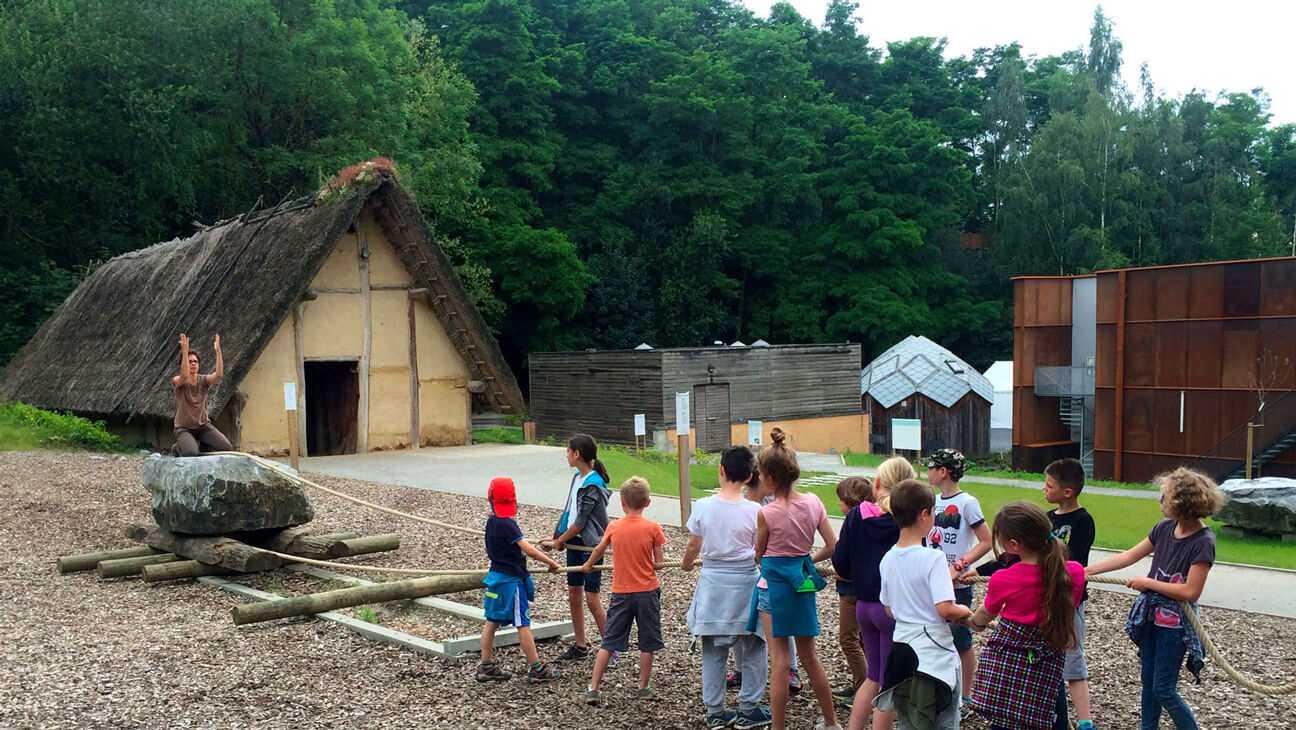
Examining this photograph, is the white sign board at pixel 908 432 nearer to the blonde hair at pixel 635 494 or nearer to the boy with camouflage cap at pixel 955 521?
the boy with camouflage cap at pixel 955 521

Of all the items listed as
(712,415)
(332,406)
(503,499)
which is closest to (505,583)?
(503,499)

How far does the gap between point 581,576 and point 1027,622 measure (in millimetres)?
3245

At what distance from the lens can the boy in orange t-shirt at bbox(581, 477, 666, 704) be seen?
5711mm

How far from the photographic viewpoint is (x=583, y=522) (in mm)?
6371

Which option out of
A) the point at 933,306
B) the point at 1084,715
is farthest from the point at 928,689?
the point at 933,306

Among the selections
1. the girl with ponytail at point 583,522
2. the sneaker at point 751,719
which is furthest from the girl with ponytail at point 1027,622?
the girl with ponytail at point 583,522

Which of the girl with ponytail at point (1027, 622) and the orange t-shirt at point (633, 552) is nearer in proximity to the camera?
the girl with ponytail at point (1027, 622)

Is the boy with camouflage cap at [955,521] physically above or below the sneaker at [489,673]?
above

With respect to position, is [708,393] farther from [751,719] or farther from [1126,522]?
[751,719]

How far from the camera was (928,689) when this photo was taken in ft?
13.9

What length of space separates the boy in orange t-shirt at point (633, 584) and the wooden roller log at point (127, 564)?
546cm

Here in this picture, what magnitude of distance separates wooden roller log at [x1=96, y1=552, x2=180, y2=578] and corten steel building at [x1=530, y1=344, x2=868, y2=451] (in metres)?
19.8

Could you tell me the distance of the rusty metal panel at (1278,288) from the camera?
22.8m

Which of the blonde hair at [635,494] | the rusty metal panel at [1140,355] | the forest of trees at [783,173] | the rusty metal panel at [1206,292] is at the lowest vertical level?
the blonde hair at [635,494]
